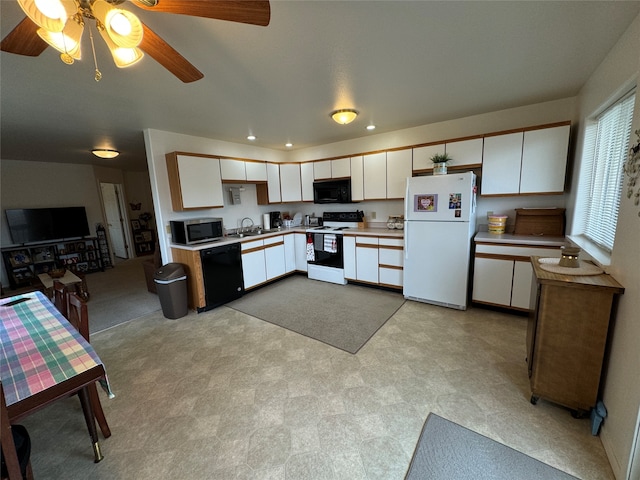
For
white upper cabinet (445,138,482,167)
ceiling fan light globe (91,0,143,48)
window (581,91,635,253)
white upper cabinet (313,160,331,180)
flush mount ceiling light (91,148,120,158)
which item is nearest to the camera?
ceiling fan light globe (91,0,143,48)

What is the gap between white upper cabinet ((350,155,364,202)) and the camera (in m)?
4.16

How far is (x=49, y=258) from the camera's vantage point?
5.28m

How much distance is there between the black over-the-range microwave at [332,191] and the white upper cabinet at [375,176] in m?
0.34

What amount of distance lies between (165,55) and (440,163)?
3.06m

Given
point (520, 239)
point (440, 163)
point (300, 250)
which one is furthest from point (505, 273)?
point (300, 250)

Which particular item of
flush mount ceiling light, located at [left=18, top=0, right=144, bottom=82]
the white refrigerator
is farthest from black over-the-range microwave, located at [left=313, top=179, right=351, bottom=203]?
flush mount ceiling light, located at [left=18, top=0, right=144, bottom=82]

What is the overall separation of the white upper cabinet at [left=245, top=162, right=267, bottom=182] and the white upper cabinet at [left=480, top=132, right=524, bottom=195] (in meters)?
3.31

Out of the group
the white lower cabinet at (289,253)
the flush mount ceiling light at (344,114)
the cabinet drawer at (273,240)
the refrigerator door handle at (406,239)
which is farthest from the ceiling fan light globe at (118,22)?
the white lower cabinet at (289,253)

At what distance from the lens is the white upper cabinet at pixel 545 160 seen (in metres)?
2.78

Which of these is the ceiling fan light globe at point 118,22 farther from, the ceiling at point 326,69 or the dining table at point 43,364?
the dining table at point 43,364

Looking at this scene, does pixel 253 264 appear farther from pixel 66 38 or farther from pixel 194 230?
pixel 66 38

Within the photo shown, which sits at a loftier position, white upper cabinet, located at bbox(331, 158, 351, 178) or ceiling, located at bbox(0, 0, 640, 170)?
ceiling, located at bbox(0, 0, 640, 170)

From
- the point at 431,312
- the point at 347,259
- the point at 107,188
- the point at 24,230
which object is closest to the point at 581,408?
the point at 431,312

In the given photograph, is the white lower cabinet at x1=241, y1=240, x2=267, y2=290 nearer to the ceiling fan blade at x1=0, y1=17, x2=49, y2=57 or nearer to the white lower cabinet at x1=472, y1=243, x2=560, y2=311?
the ceiling fan blade at x1=0, y1=17, x2=49, y2=57
